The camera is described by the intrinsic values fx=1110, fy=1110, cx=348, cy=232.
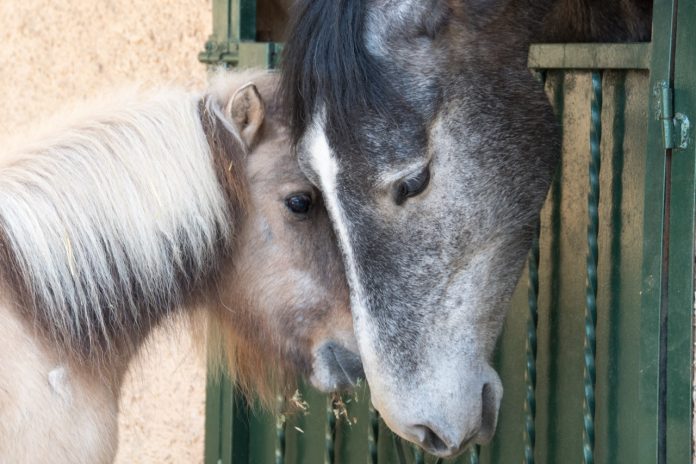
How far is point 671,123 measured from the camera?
255 cm

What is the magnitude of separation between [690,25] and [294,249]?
3.46ft

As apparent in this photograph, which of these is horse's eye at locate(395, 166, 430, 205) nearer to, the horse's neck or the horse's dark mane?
the horse's dark mane

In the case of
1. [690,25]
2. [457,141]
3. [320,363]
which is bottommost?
[320,363]

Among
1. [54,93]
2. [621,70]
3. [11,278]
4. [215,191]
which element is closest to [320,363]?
[215,191]

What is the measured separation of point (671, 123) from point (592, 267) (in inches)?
19.5

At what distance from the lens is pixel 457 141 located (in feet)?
8.30

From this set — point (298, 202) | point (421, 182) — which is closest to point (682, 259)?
point (421, 182)

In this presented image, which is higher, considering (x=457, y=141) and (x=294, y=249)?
(x=457, y=141)

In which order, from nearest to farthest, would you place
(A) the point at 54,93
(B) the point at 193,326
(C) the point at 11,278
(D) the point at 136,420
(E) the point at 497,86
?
(C) the point at 11,278 < (E) the point at 497,86 < (B) the point at 193,326 < (D) the point at 136,420 < (A) the point at 54,93

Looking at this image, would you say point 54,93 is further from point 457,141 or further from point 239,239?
point 457,141

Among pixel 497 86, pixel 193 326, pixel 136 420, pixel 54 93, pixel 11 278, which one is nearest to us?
pixel 11 278

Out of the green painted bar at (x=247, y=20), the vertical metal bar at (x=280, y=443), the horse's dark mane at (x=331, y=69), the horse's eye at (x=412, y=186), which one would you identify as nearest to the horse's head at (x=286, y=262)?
the horse's dark mane at (x=331, y=69)

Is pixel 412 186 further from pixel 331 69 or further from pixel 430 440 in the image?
pixel 430 440

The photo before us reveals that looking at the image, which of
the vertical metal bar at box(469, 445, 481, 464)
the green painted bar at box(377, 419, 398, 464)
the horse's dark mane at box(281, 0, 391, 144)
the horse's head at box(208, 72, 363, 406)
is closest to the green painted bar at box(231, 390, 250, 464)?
the green painted bar at box(377, 419, 398, 464)
